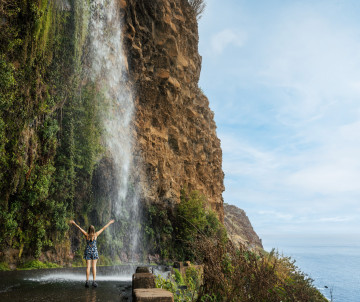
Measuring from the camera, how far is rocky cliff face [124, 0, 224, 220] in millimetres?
22969

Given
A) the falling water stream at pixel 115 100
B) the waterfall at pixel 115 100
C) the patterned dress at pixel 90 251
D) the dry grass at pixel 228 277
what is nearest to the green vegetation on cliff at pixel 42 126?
the falling water stream at pixel 115 100

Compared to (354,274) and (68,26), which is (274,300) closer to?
(68,26)

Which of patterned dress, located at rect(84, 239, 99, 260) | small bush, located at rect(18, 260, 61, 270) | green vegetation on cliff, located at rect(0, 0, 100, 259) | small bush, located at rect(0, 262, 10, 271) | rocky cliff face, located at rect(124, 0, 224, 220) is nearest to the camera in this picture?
patterned dress, located at rect(84, 239, 99, 260)

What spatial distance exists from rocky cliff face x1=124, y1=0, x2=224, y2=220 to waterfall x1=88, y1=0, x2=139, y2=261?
1250mm

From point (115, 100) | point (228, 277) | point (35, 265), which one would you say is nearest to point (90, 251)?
point (228, 277)

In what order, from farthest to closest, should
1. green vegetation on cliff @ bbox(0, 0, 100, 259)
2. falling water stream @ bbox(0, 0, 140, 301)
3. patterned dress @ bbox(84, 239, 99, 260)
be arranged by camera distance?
falling water stream @ bbox(0, 0, 140, 301), green vegetation on cliff @ bbox(0, 0, 100, 259), patterned dress @ bbox(84, 239, 99, 260)

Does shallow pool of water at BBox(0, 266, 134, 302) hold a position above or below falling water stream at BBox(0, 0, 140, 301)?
below

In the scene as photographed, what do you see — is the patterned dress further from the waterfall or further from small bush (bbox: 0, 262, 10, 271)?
the waterfall

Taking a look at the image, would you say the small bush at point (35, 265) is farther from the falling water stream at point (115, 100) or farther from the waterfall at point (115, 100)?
the waterfall at point (115, 100)

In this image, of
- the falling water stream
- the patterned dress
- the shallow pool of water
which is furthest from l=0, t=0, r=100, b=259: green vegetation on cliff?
the patterned dress

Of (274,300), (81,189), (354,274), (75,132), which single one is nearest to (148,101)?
(75,132)

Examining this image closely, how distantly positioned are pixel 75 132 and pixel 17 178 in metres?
5.67

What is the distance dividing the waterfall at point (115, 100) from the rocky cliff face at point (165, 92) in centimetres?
125

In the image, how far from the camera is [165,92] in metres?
25.3
